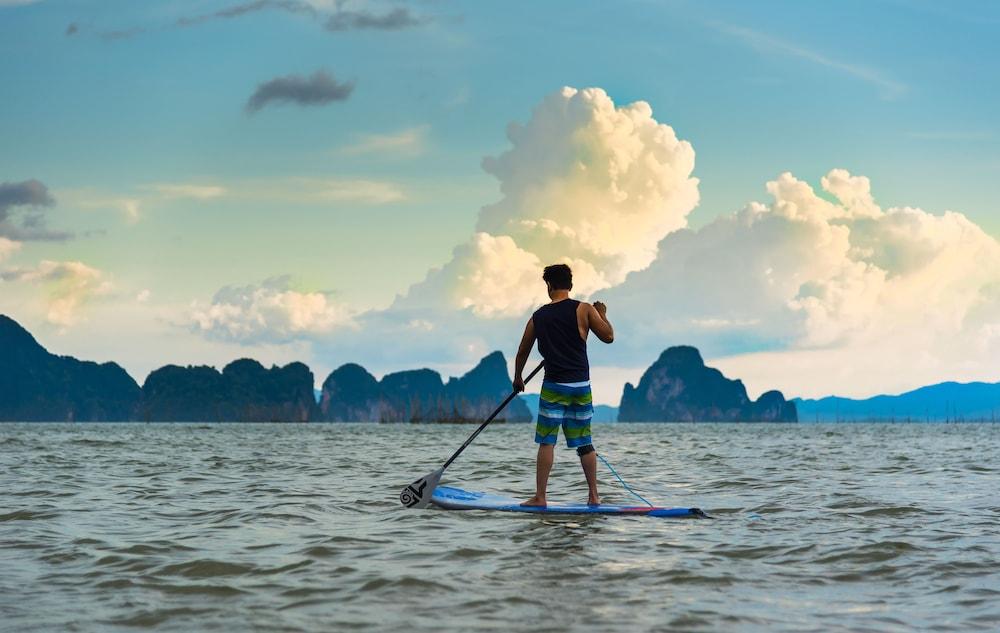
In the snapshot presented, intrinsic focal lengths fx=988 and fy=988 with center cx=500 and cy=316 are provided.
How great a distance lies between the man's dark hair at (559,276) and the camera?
34.9ft

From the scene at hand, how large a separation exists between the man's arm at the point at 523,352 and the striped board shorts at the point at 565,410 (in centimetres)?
35

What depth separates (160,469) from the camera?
19.3m

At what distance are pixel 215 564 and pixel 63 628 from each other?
182cm

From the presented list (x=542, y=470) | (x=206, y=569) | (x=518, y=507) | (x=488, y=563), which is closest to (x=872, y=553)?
(x=488, y=563)

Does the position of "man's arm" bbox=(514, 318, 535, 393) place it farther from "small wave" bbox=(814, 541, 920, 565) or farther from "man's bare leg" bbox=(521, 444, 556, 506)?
"small wave" bbox=(814, 541, 920, 565)

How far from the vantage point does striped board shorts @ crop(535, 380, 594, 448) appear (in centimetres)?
1047

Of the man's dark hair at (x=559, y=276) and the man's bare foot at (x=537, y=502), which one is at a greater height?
the man's dark hair at (x=559, y=276)

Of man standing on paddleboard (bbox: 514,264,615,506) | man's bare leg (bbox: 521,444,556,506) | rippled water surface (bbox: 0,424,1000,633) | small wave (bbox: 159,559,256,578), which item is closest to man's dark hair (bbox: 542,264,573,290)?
man standing on paddleboard (bbox: 514,264,615,506)

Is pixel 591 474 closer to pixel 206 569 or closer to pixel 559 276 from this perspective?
pixel 559 276

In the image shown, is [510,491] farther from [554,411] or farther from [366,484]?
[554,411]

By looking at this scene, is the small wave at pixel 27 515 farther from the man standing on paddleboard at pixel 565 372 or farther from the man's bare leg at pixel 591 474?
the man's bare leg at pixel 591 474

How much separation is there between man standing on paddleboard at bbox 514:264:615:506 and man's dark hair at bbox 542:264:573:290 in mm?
11

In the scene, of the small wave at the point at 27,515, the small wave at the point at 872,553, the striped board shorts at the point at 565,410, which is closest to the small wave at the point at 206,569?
the small wave at the point at 27,515

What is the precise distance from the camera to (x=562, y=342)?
10.5m
